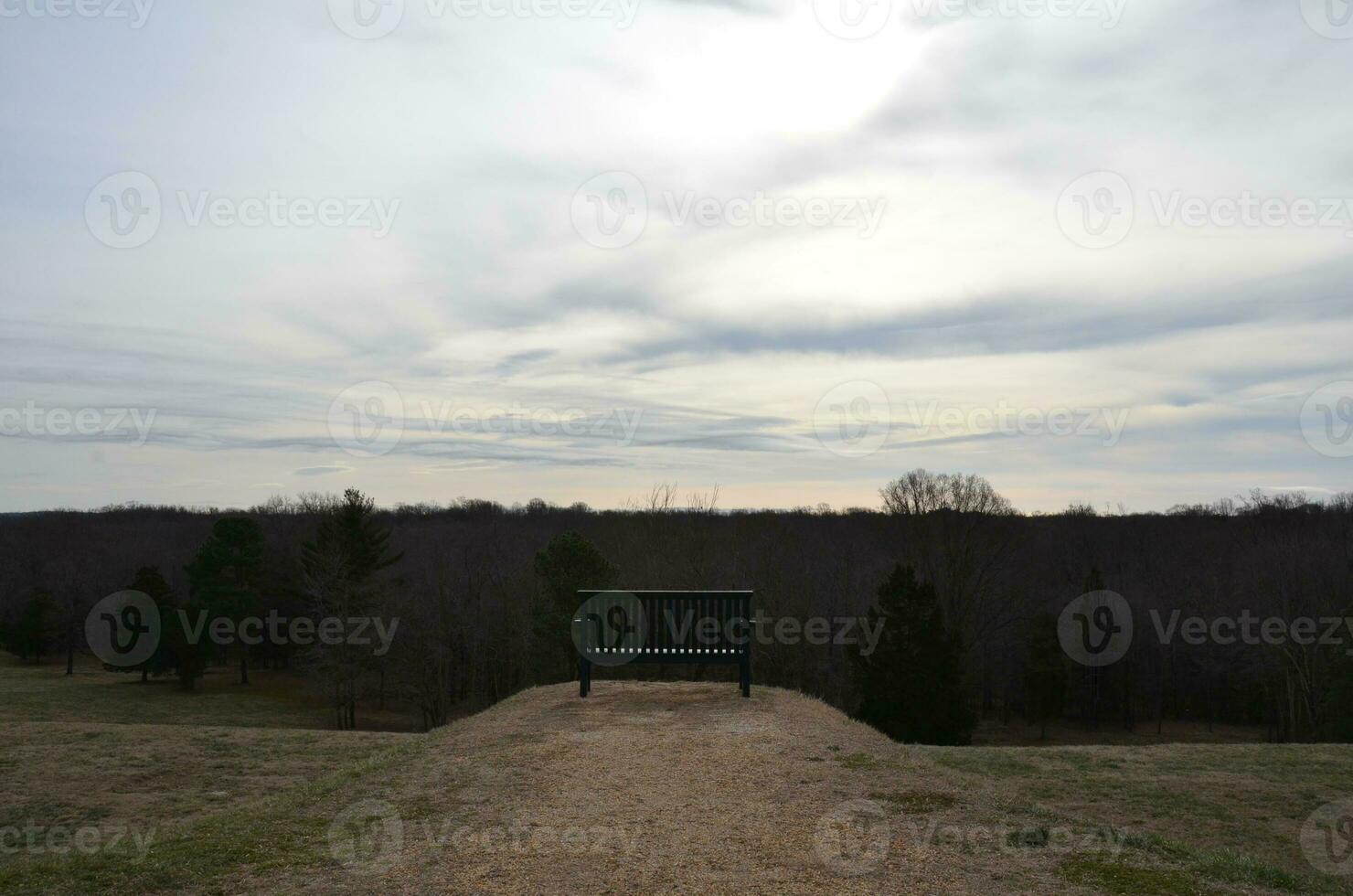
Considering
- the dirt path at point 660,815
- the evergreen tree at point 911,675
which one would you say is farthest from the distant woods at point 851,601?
the dirt path at point 660,815

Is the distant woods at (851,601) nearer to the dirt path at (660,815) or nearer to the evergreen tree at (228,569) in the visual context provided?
the evergreen tree at (228,569)

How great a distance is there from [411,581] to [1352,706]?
48848mm

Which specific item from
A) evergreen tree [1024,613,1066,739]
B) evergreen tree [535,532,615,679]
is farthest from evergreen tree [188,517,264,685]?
evergreen tree [1024,613,1066,739]

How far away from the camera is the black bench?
41.3ft

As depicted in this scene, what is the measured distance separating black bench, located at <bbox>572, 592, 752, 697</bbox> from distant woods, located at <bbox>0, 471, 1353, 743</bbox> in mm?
18157

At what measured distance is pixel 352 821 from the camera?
23.5 ft

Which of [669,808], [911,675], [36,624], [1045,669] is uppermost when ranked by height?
[669,808]

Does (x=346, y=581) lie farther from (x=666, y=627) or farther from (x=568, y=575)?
(x=666, y=627)

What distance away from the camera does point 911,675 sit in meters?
28.9

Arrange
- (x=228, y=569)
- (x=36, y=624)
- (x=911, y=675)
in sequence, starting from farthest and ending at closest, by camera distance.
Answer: (x=36, y=624) → (x=228, y=569) → (x=911, y=675)

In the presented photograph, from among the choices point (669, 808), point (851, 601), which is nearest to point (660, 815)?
point (669, 808)

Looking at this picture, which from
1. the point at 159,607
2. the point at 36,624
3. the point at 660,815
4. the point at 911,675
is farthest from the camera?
the point at 36,624

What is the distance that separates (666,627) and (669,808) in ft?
17.5

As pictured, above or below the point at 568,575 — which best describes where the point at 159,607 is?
below
